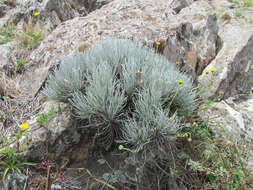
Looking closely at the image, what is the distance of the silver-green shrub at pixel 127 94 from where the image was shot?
74.2 inches

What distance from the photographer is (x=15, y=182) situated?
1817 mm

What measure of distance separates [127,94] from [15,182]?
1.24 meters

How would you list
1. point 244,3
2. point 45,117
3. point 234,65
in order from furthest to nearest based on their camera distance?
point 244,3 < point 234,65 < point 45,117

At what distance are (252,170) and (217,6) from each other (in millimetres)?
4680

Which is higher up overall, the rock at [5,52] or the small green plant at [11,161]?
the rock at [5,52]

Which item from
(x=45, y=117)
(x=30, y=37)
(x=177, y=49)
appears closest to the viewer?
(x=45, y=117)

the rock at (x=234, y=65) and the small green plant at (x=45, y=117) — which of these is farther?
the rock at (x=234, y=65)

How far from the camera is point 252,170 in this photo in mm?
2221

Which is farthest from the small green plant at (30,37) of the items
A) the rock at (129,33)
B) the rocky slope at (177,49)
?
the rock at (129,33)

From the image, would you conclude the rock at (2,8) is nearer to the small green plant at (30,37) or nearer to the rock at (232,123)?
the small green plant at (30,37)

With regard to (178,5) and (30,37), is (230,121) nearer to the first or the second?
(178,5)

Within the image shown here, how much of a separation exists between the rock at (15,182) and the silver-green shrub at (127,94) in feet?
2.34

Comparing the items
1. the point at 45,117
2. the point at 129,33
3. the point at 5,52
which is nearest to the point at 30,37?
the point at 5,52

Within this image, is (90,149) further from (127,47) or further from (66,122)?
(127,47)
